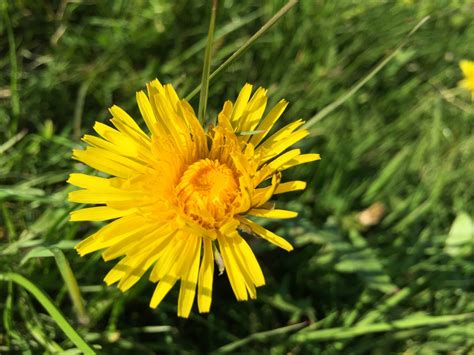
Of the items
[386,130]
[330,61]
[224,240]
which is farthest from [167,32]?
[224,240]

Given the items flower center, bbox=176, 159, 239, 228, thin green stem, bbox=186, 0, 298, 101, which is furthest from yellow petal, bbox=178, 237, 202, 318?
thin green stem, bbox=186, 0, 298, 101

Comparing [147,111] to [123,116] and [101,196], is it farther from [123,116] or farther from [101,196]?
[101,196]

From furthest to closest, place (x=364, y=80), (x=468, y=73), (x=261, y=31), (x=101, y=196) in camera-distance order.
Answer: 1. (x=468, y=73)
2. (x=364, y=80)
3. (x=101, y=196)
4. (x=261, y=31)

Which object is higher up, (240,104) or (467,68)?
(467,68)

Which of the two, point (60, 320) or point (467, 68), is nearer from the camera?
point (60, 320)

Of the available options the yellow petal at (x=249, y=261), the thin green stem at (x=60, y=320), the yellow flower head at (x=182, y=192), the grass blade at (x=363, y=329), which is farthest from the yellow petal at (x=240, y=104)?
the grass blade at (x=363, y=329)

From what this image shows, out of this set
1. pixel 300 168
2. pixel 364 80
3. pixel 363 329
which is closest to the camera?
pixel 364 80

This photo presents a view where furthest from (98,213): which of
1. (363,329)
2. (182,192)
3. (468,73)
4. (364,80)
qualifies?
(468,73)

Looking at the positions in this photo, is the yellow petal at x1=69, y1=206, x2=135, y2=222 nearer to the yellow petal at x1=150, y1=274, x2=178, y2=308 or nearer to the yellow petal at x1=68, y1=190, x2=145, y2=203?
the yellow petal at x1=68, y1=190, x2=145, y2=203
